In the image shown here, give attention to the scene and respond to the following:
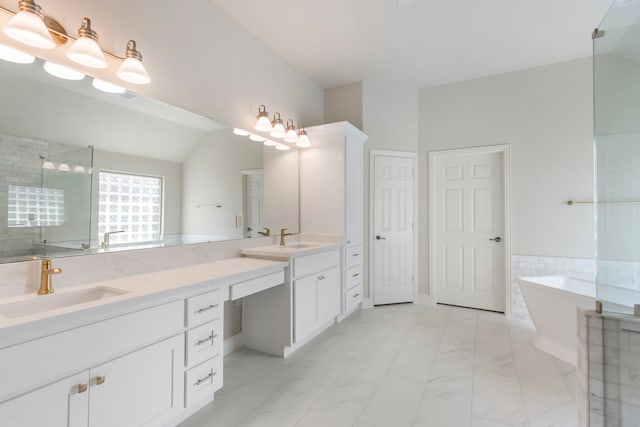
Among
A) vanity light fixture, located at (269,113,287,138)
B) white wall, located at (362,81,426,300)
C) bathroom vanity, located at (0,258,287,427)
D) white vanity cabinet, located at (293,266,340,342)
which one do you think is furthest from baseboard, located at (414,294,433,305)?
bathroom vanity, located at (0,258,287,427)

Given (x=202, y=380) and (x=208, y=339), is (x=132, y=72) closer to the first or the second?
(x=208, y=339)

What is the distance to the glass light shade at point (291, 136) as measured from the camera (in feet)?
10.0

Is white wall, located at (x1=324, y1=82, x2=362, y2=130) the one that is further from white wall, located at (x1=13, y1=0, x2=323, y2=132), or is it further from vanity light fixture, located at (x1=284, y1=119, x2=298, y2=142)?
vanity light fixture, located at (x1=284, y1=119, x2=298, y2=142)

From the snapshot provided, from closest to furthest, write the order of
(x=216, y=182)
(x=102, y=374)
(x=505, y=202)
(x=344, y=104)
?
(x=102, y=374) < (x=216, y=182) < (x=505, y=202) < (x=344, y=104)

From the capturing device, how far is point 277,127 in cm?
285

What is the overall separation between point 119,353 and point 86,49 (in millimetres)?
1433

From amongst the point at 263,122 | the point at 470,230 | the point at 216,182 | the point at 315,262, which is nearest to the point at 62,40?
the point at 216,182

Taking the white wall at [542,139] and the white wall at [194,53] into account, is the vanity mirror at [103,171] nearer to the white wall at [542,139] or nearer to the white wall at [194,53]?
the white wall at [194,53]

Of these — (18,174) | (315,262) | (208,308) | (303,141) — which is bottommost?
(208,308)

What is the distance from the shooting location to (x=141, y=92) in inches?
71.5

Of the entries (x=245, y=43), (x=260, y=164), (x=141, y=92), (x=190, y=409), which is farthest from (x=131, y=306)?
(x=245, y=43)

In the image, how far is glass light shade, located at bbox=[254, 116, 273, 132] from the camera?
2691mm

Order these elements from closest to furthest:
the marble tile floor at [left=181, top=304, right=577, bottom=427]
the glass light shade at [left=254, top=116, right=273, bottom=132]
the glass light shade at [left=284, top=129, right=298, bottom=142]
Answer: the marble tile floor at [left=181, top=304, right=577, bottom=427] → the glass light shade at [left=254, top=116, right=273, bottom=132] → the glass light shade at [left=284, top=129, right=298, bottom=142]

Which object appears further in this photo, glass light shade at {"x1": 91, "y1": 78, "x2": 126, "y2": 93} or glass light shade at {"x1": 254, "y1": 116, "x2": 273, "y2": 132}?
glass light shade at {"x1": 254, "y1": 116, "x2": 273, "y2": 132}
